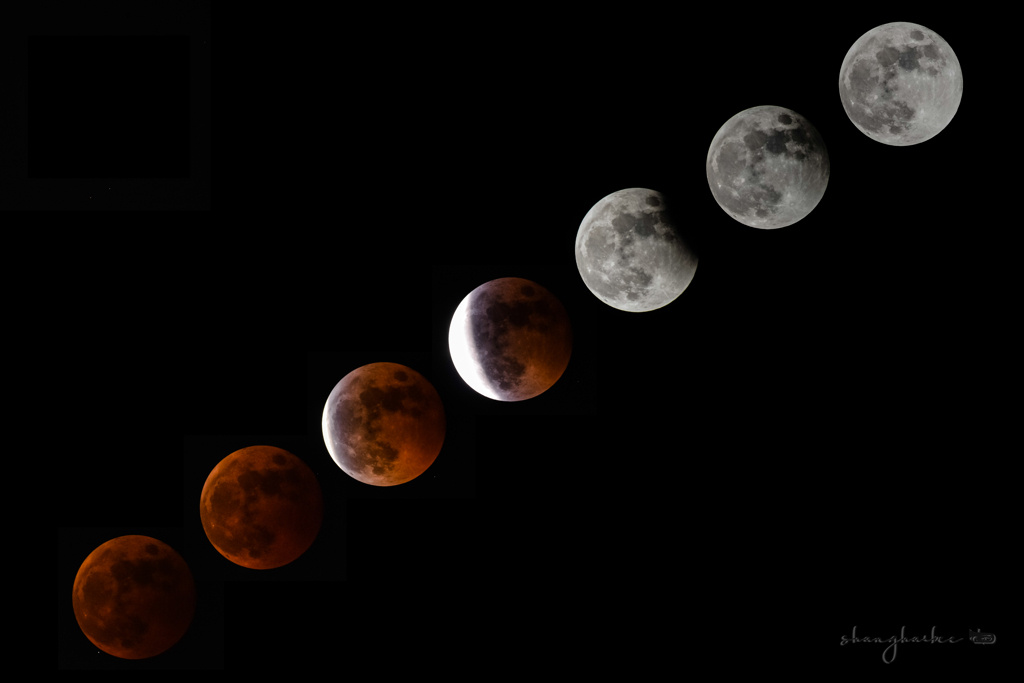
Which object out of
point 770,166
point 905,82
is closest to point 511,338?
point 770,166

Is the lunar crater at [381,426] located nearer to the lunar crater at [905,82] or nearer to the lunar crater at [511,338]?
the lunar crater at [511,338]

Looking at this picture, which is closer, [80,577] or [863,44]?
[863,44]

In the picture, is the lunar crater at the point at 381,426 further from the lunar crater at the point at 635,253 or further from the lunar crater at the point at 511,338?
the lunar crater at the point at 635,253

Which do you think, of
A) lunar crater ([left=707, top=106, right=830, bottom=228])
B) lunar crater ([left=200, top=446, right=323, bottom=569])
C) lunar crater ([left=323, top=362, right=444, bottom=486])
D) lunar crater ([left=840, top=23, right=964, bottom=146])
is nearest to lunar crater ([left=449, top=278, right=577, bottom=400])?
lunar crater ([left=323, top=362, right=444, bottom=486])

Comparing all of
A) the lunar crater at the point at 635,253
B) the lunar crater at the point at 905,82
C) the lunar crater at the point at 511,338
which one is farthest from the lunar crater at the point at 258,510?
the lunar crater at the point at 905,82

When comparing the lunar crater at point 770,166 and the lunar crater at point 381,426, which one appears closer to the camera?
the lunar crater at point 770,166

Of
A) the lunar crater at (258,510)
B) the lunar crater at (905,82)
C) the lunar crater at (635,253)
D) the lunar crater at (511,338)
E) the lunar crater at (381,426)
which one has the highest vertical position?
the lunar crater at (905,82)

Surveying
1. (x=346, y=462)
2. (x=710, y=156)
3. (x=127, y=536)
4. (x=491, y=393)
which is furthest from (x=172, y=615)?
(x=710, y=156)

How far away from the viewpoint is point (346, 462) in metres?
3.42

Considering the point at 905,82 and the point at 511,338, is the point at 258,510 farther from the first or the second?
the point at 905,82

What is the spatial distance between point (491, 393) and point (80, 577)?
2.37 m

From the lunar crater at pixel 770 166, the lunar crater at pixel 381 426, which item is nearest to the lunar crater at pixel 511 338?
the lunar crater at pixel 381 426

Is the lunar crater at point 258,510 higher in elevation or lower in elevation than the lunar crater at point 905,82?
lower

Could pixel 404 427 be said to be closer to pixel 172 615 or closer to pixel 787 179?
pixel 172 615
